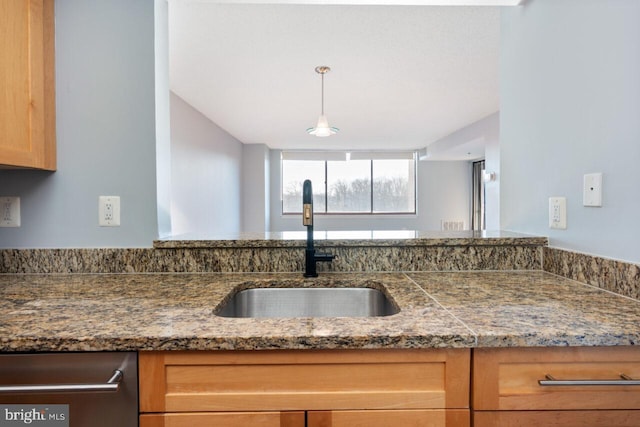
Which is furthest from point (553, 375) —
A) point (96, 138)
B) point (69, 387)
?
point (96, 138)

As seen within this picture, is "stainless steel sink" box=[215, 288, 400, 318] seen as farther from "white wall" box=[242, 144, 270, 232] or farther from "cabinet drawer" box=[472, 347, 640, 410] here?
"white wall" box=[242, 144, 270, 232]

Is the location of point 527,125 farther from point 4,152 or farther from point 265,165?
point 265,165

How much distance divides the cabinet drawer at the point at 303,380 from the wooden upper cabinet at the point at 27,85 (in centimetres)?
86

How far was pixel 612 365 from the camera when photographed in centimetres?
74

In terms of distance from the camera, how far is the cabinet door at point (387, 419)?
0.74 m

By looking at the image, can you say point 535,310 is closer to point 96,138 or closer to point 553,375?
point 553,375

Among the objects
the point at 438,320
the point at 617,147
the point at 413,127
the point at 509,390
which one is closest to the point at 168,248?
the point at 438,320

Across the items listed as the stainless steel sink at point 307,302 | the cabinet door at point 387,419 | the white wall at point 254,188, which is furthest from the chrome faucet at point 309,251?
the white wall at point 254,188

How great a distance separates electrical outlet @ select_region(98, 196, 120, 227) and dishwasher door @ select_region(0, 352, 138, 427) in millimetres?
687

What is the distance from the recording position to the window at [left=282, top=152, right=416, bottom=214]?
792 cm

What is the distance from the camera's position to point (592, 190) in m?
1.08

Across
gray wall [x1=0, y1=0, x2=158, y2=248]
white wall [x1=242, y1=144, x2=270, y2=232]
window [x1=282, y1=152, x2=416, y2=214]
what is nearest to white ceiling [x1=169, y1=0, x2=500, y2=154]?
gray wall [x1=0, y1=0, x2=158, y2=248]

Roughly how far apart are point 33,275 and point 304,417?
3.84ft

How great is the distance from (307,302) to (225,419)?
0.54m
